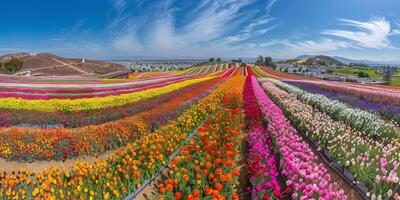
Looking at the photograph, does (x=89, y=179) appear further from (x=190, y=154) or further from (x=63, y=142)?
(x=63, y=142)

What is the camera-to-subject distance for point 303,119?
9.73 meters

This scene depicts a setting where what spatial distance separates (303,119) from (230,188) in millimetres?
5746

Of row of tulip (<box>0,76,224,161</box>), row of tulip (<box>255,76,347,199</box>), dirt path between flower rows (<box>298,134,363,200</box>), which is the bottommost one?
dirt path between flower rows (<box>298,134,363,200</box>)

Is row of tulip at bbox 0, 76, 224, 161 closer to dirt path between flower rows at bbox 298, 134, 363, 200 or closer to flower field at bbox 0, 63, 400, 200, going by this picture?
flower field at bbox 0, 63, 400, 200

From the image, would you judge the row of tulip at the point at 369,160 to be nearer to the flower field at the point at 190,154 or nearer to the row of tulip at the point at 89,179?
the flower field at the point at 190,154

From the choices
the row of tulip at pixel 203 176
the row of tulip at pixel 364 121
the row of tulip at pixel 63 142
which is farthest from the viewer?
the row of tulip at pixel 364 121

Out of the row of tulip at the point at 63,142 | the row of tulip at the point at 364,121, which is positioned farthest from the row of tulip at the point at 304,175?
the row of tulip at the point at 63,142

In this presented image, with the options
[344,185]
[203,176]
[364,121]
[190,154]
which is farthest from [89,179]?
[364,121]

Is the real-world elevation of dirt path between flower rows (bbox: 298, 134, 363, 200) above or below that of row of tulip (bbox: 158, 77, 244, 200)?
below

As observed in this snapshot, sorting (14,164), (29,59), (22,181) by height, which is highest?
(29,59)

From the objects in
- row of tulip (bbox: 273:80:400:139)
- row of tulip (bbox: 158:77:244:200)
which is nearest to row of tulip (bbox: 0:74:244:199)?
row of tulip (bbox: 158:77:244:200)

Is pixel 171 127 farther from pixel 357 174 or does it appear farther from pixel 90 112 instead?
pixel 90 112

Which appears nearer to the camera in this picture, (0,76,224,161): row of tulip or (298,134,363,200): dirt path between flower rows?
(298,134,363,200): dirt path between flower rows

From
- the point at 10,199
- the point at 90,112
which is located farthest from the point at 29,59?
the point at 10,199
